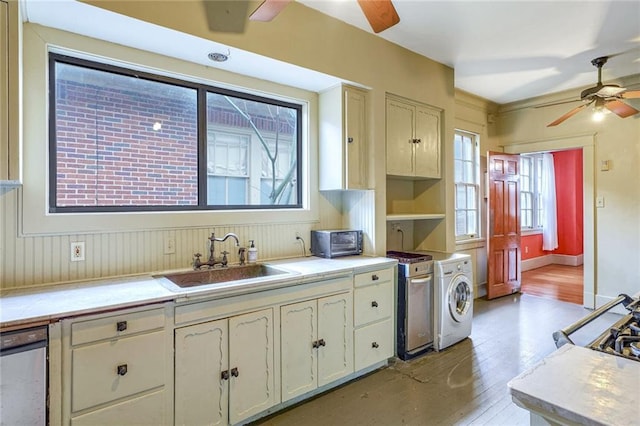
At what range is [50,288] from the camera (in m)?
1.96

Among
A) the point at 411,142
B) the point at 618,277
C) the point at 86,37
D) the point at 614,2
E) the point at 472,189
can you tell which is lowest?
the point at 618,277

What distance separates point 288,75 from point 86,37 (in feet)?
4.49

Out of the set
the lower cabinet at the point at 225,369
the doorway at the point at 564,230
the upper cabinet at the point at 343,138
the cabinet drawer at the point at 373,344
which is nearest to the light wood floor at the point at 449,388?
the cabinet drawer at the point at 373,344

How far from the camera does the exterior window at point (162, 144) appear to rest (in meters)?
2.22

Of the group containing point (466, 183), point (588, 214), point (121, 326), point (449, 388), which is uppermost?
point (466, 183)

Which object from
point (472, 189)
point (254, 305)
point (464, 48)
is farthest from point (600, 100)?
point (254, 305)

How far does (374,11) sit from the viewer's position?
1.67 m

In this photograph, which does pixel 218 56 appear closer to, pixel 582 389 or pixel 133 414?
pixel 133 414

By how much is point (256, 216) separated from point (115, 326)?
1400mm

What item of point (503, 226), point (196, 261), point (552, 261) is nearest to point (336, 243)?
point (196, 261)

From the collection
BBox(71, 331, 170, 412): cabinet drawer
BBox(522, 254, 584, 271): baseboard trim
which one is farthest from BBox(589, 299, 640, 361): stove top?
BBox(522, 254, 584, 271): baseboard trim

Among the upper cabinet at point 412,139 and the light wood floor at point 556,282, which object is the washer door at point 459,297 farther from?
the light wood floor at point 556,282

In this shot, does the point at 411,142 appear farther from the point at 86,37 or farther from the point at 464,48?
the point at 86,37

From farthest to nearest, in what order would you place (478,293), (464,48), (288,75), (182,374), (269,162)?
1. (478,293)
2. (464,48)
3. (269,162)
4. (288,75)
5. (182,374)
